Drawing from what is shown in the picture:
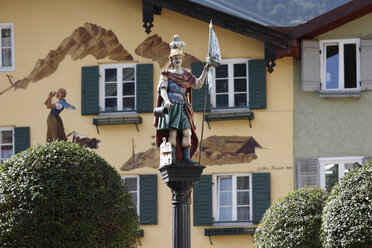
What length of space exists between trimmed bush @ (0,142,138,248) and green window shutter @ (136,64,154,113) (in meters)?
9.81

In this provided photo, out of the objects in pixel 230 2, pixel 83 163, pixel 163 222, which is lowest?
pixel 163 222

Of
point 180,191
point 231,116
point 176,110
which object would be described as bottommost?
point 180,191

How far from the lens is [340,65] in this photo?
90.4 feet

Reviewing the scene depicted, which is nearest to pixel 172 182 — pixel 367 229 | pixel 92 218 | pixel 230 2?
pixel 92 218

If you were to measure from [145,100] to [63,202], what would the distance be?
36.3ft

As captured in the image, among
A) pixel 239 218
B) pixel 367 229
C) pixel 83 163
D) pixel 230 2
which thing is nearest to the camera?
pixel 367 229

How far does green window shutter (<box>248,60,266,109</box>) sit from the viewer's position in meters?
27.8

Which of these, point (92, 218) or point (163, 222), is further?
point (163, 222)

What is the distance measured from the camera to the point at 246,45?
28094 millimetres

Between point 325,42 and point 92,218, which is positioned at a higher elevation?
point 325,42

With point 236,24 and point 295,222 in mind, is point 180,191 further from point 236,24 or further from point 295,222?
point 236,24

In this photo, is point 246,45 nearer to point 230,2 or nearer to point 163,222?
point 163,222

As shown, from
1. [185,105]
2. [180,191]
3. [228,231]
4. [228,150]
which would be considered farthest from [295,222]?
[228,150]

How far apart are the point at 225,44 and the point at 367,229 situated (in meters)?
12.1
